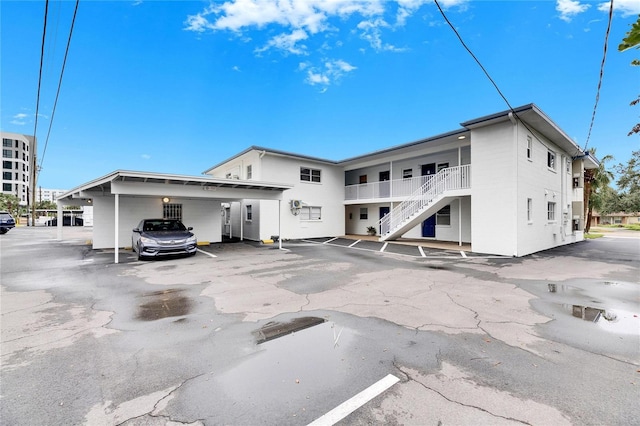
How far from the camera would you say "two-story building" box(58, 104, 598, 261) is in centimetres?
1120

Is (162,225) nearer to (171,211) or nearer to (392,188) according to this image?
(171,211)

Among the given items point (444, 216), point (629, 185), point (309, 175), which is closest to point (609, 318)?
point (444, 216)

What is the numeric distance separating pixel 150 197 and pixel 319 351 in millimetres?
14476

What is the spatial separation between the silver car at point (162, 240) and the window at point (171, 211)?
3.71 meters

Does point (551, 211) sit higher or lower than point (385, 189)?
lower

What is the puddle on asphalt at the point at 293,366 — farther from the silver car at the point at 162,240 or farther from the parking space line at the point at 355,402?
the silver car at the point at 162,240

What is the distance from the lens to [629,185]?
2830cm

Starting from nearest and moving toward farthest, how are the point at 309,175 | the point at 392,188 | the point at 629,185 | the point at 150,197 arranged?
the point at 150,197 < the point at 392,188 < the point at 309,175 < the point at 629,185

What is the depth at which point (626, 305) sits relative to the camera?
5.23m

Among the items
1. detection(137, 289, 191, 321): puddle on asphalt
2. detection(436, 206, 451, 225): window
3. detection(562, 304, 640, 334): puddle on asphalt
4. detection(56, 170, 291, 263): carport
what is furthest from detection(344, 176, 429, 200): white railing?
detection(137, 289, 191, 321): puddle on asphalt

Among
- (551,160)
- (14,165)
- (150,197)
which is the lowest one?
(150,197)

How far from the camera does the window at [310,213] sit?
17991 mm

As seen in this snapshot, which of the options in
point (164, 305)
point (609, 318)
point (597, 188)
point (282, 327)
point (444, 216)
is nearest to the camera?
point (282, 327)

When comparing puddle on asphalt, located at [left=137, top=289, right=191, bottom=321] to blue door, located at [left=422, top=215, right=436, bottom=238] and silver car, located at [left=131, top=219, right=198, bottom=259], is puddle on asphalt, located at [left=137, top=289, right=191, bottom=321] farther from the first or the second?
blue door, located at [left=422, top=215, right=436, bottom=238]
